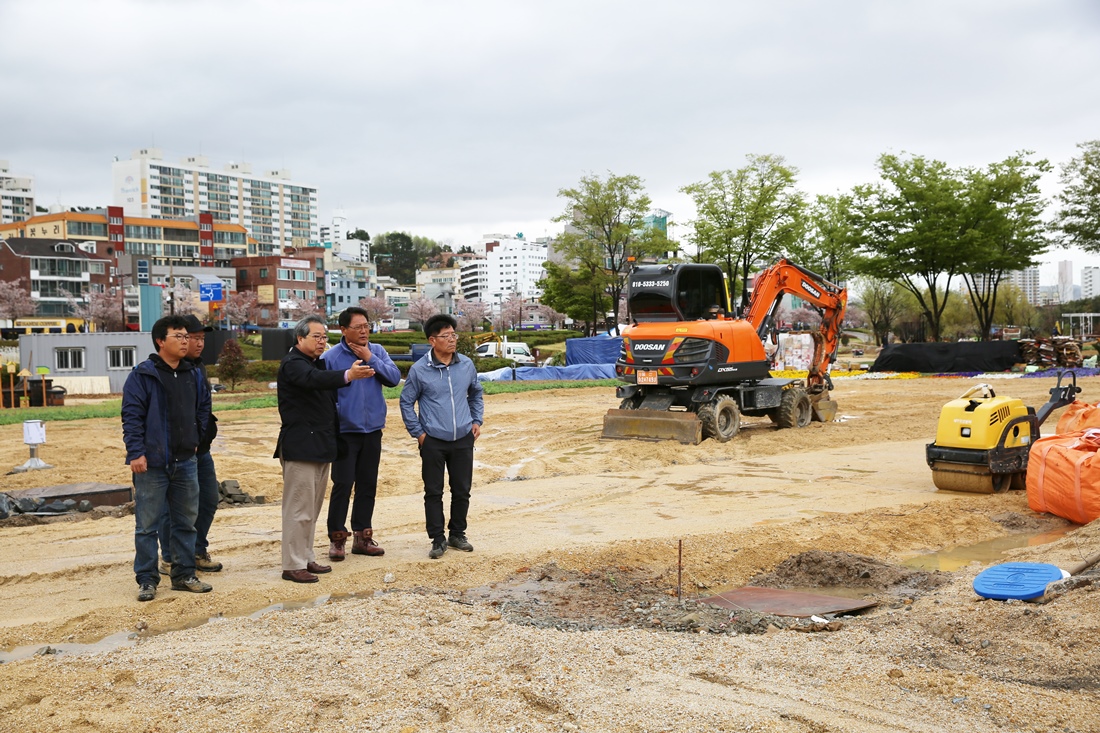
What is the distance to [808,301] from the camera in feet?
57.8

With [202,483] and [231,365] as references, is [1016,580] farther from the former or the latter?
[231,365]

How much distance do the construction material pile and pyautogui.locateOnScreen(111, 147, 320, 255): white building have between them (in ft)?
460

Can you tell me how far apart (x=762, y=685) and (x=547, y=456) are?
10.4 meters

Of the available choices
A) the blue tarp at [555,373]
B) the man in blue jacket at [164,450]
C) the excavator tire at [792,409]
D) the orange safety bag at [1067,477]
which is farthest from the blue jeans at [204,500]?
the blue tarp at [555,373]

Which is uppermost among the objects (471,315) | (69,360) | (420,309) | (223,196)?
(223,196)

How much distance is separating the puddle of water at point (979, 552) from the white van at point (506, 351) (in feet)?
114

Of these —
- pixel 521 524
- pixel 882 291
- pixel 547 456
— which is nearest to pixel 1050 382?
pixel 547 456

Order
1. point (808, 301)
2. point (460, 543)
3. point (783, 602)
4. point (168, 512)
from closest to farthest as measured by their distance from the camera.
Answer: point (783, 602), point (168, 512), point (460, 543), point (808, 301)

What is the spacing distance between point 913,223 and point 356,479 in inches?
1502

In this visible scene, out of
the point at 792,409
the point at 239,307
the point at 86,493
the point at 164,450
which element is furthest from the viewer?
the point at 239,307

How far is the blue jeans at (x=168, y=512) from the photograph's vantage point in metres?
6.33

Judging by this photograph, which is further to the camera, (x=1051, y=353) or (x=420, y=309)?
(x=420, y=309)

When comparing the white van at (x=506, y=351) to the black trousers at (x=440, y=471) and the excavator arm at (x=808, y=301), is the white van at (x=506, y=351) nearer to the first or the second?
the excavator arm at (x=808, y=301)

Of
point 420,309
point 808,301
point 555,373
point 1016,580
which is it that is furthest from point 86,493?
point 420,309
